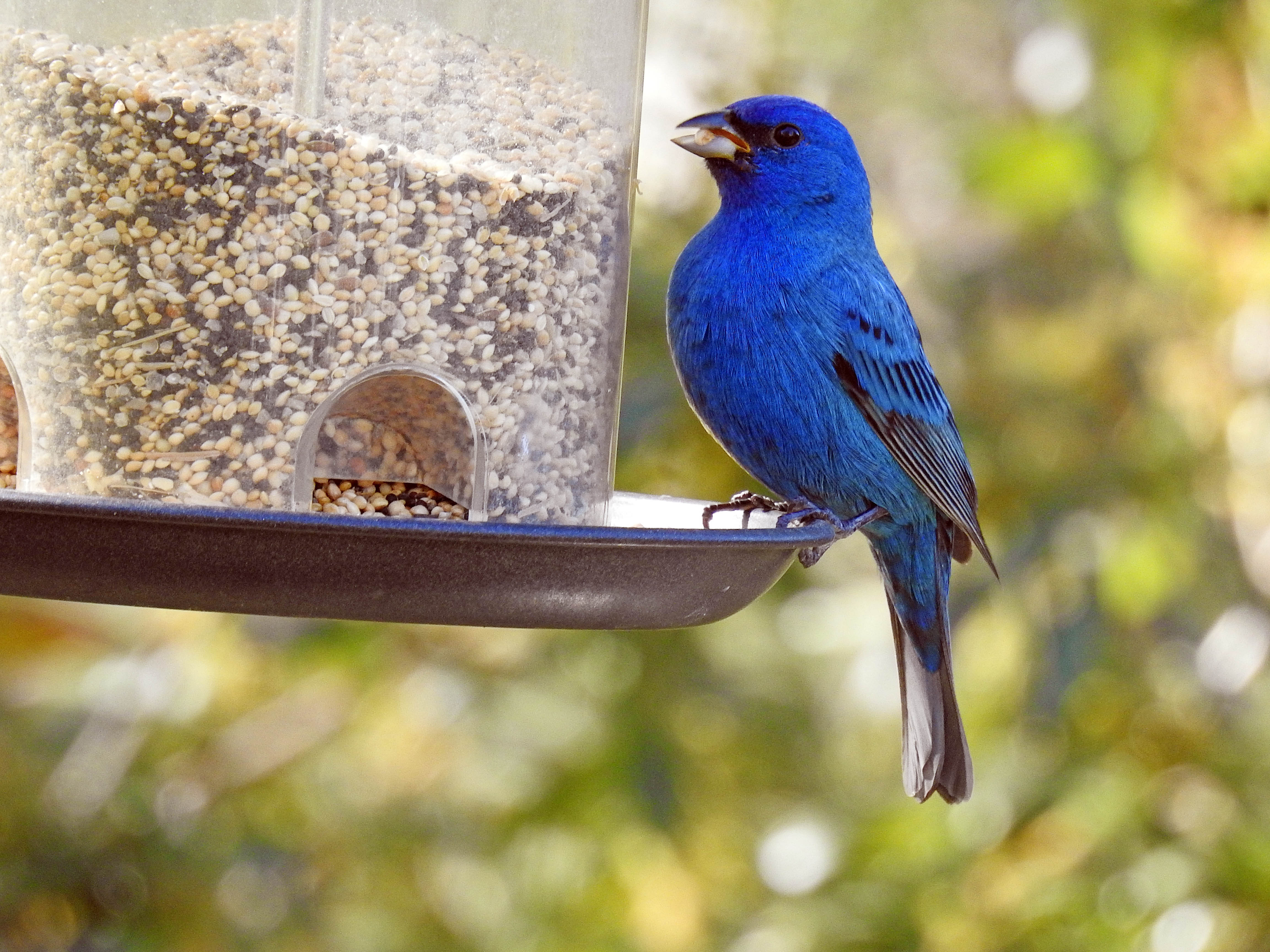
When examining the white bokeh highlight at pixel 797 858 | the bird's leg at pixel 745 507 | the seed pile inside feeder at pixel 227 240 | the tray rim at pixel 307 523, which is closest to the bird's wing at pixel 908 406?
the bird's leg at pixel 745 507

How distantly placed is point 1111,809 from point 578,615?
2.55 metres

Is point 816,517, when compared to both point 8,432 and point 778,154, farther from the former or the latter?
point 8,432

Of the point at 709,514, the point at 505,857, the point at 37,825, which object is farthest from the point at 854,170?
the point at 37,825

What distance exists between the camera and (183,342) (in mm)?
2299

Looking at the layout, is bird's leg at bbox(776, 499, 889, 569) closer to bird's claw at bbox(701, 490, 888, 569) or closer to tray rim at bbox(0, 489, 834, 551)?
bird's claw at bbox(701, 490, 888, 569)

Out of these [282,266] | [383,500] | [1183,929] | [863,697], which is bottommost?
[1183,929]

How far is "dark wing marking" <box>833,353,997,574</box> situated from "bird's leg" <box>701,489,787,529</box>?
298 mm

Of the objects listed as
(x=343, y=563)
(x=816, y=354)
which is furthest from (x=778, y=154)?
(x=343, y=563)

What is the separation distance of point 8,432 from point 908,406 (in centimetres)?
198

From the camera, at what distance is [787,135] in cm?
355

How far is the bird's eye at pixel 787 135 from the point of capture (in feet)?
11.6

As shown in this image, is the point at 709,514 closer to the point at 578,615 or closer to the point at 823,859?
the point at 578,615

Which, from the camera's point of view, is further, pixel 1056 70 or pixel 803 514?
pixel 1056 70

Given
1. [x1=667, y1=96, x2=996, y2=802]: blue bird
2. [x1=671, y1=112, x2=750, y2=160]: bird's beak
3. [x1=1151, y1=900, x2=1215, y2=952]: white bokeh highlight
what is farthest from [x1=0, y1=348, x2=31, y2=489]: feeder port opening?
[x1=1151, y1=900, x2=1215, y2=952]: white bokeh highlight
